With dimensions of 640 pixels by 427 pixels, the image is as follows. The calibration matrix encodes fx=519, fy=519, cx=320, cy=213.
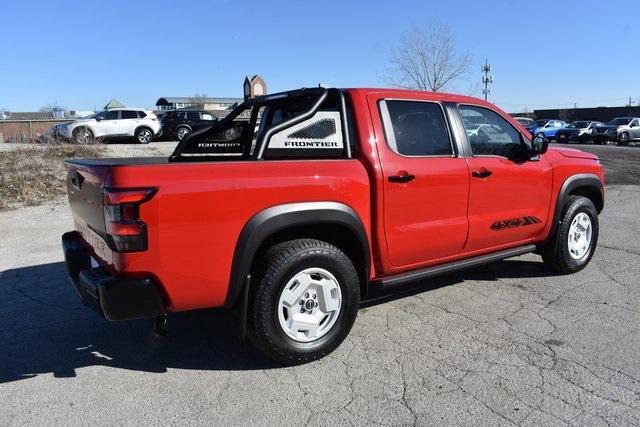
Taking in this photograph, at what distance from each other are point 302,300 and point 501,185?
7.29 feet

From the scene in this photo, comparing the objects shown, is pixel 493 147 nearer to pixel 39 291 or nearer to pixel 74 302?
pixel 74 302

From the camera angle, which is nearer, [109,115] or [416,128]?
[416,128]

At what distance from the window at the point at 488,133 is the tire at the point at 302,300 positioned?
1.80m

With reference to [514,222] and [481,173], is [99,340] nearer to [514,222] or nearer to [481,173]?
[481,173]

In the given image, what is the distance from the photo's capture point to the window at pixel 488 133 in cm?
459

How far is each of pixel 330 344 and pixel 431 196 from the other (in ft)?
4.61

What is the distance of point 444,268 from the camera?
434 cm

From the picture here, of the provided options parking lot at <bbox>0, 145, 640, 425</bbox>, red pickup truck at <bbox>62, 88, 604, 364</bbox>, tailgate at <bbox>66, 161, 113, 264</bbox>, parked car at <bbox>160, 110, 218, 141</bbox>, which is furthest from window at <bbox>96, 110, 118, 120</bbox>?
tailgate at <bbox>66, 161, 113, 264</bbox>

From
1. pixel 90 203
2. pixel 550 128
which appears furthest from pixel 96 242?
pixel 550 128

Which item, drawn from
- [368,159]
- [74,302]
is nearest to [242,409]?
[368,159]

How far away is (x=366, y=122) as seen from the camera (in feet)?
12.8

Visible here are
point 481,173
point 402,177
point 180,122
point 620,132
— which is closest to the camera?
point 402,177

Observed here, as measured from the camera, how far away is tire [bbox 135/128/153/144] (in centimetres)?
2181

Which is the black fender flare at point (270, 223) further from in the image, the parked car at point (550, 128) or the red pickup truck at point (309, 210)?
the parked car at point (550, 128)
